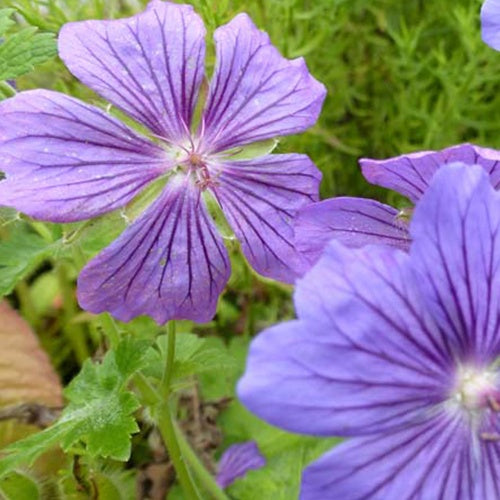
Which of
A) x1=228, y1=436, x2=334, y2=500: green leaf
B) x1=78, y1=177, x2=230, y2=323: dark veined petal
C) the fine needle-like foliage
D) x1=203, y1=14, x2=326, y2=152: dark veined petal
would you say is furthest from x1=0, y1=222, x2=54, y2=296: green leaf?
x1=228, y1=436, x2=334, y2=500: green leaf

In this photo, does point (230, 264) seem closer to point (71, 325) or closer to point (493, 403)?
point (493, 403)

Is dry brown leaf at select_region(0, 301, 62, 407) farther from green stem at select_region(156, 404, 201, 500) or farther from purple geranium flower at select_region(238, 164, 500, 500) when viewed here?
purple geranium flower at select_region(238, 164, 500, 500)

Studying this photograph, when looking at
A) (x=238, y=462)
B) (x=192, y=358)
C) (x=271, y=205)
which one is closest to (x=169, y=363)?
(x=192, y=358)

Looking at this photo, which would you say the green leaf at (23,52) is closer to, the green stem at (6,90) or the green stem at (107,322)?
the green stem at (6,90)

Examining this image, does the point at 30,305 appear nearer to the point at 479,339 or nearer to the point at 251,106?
the point at 251,106

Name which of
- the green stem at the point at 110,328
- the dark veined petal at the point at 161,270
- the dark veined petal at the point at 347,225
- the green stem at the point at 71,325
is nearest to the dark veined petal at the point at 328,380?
the dark veined petal at the point at 347,225

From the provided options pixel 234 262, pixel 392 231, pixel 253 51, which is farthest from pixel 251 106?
pixel 234 262
